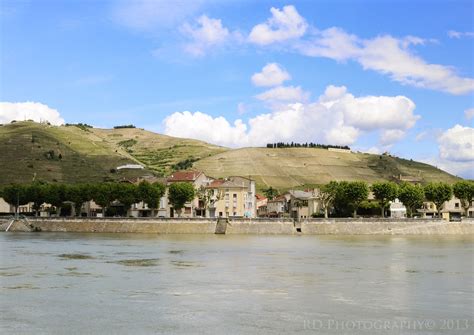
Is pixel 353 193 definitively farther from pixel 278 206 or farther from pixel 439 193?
pixel 278 206

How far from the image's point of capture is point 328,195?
146000 mm

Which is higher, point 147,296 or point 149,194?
point 149,194

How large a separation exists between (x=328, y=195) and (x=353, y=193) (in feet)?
39.6

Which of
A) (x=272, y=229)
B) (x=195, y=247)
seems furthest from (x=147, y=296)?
(x=272, y=229)

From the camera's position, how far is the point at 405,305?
120ft

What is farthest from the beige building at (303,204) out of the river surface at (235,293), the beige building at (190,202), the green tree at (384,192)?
the river surface at (235,293)

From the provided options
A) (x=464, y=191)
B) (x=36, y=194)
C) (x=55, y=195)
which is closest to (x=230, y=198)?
(x=55, y=195)

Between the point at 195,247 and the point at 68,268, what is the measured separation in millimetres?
27937

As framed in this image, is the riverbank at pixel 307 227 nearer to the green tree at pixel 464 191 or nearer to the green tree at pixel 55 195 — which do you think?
the green tree at pixel 464 191

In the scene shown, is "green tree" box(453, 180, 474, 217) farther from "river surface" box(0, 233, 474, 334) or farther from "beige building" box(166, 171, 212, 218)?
"river surface" box(0, 233, 474, 334)

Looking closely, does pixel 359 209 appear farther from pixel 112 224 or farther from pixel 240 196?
pixel 112 224

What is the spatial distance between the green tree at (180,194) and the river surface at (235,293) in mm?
68487

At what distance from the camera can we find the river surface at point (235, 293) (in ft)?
102

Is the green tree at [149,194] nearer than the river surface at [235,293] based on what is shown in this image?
No
